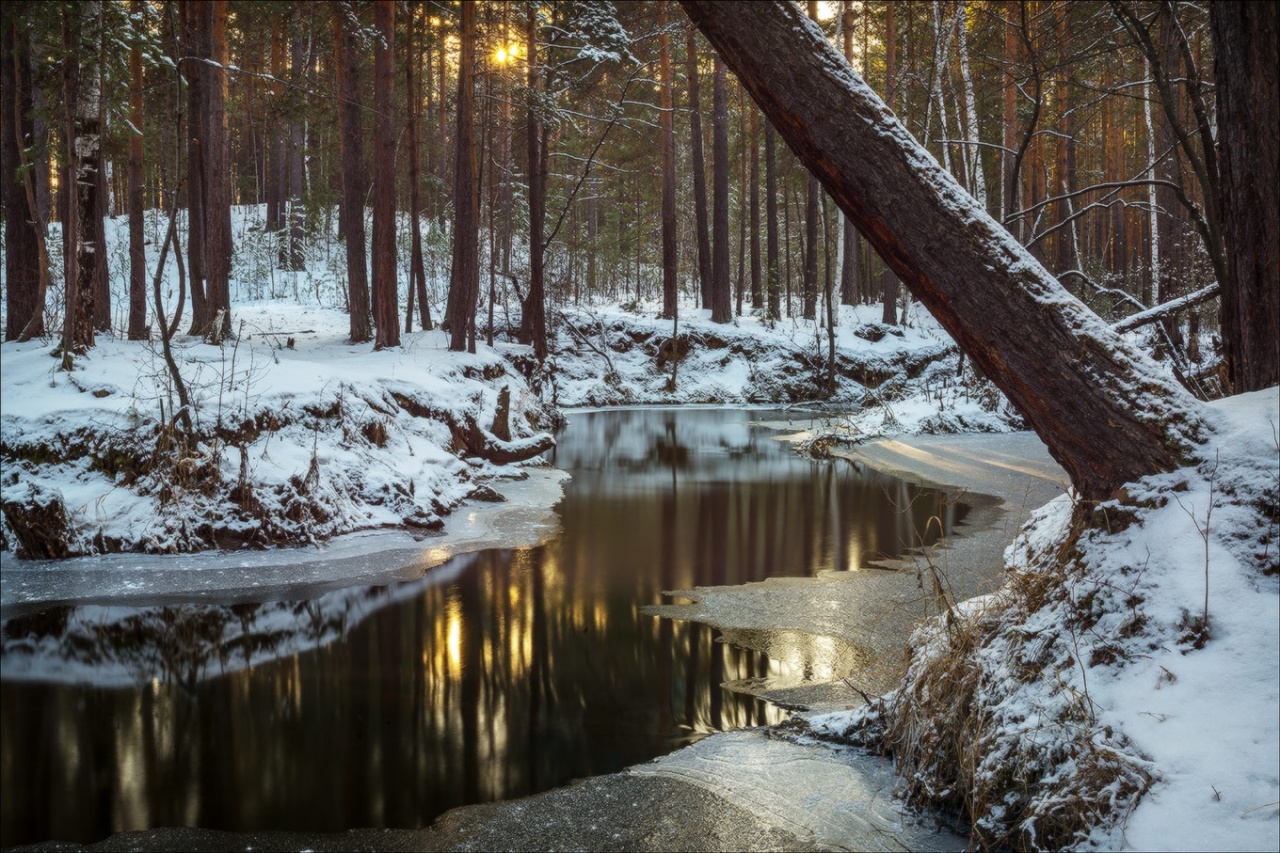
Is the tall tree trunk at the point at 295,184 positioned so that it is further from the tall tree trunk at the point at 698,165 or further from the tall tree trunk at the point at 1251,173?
the tall tree trunk at the point at 1251,173

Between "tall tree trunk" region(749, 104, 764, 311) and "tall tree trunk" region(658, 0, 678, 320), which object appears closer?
"tall tree trunk" region(658, 0, 678, 320)

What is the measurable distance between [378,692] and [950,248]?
4205mm

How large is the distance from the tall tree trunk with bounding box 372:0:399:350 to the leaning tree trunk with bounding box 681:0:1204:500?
12.8m

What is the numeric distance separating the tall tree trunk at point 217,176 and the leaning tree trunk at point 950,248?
1166 centimetres

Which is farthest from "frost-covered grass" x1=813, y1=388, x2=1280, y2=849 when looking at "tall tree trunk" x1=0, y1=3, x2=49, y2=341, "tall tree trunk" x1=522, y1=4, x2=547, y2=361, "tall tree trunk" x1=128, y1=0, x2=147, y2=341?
"tall tree trunk" x1=522, y1=4, x2=547, y2=361

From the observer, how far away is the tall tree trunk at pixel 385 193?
15.7 meters

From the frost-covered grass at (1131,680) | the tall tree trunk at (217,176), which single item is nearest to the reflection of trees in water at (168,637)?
the frost-covered grass at (1131,680)

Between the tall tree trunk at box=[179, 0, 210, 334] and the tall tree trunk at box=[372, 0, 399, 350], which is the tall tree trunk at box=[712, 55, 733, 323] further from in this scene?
the tall tree trunk at box=[179, 0, 210, 334]

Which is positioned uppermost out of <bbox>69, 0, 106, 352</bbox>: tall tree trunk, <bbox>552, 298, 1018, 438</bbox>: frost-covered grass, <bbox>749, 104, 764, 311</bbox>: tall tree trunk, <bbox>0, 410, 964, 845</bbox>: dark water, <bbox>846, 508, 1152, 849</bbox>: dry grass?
<bbox>749, 104, 764, 311</bbox>: tall tree trunk

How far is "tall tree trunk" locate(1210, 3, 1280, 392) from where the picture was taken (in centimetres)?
371

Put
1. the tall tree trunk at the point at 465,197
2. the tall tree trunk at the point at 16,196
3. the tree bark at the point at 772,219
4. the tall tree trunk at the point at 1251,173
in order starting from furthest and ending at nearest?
the tree bark at the point at 772,219
the tall tree trunk at the point at 465,197
the tall tree trunk at the point at 16,196
the tall tree trunk at the point at 1251,173

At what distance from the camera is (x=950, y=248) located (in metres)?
3.86

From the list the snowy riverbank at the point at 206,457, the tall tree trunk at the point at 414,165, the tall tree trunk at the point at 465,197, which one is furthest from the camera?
the tall tree trunk at the point at 414,165

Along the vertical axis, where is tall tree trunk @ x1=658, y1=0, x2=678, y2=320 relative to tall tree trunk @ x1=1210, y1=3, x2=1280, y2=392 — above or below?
above
